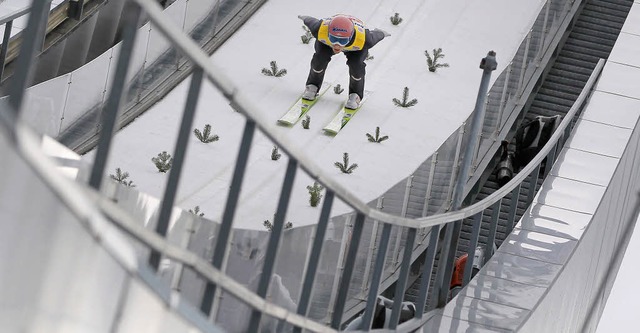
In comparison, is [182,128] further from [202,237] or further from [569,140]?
[569,140]

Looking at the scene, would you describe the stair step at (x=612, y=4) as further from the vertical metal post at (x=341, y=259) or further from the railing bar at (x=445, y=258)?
the vertical metal post at (x=341, y=259)

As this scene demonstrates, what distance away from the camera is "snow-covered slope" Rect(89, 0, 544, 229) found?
1320 centimetres

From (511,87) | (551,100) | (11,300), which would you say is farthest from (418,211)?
(11,300)

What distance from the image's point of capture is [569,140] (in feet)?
35.7

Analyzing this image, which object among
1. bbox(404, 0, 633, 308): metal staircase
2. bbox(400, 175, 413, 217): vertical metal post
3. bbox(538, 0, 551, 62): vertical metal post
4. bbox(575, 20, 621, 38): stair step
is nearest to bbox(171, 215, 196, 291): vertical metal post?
bbox(400, 175, 413, 217): vertical metal post

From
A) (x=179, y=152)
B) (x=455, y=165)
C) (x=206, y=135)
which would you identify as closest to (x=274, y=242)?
(x=179, y=152)

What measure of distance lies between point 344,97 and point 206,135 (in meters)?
2.55

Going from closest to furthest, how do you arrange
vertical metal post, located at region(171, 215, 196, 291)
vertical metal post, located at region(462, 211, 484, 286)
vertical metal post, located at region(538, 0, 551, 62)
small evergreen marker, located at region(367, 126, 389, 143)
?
vertical metal post, located at region(171, 215, 196, 291)
vertical metal post, located at region(462, 211, 484, 286)
small evergreen marker, located at region(367, 126, 389, 143)
vertical metal post, located at region(538, 0, 551, 62)

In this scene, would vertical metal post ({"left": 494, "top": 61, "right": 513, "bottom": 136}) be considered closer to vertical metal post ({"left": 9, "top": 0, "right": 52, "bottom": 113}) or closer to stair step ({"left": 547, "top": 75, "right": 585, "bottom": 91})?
stair step ({"left": 547, "top": 75, "right": 585, "bottom": 91})

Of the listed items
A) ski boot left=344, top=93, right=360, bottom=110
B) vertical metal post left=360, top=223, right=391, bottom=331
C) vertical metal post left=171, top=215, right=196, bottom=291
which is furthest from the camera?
ski boot left=344, top=93, right=360, bottom=110

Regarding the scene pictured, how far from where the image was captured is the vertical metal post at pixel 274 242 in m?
4.79

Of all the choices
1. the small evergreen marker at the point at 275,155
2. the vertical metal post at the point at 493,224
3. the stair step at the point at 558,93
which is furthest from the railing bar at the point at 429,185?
the stair step at the point at 558,93

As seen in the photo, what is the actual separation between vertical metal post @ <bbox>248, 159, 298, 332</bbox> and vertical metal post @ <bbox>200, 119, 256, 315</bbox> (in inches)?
12.7

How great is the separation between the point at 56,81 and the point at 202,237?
768 cm
